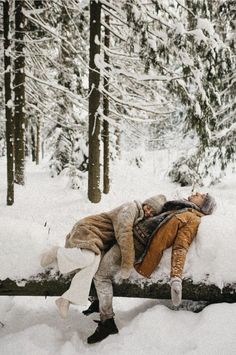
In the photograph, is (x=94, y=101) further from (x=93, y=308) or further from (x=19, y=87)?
(x=93, y=308)

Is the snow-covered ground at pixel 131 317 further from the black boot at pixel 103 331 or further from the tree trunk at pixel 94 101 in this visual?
the tree trunk at pixel 94 101

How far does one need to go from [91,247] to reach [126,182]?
16.0m

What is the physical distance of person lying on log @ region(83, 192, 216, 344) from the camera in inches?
167

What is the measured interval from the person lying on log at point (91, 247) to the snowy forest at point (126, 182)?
26 centimetres

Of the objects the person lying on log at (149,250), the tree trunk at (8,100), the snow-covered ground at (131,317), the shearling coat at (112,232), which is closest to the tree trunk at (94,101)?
the tree trunk at (8,100)

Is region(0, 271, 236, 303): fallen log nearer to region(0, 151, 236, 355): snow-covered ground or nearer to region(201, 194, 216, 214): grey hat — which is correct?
region(0, 151, 236, 355): snow-covered ground

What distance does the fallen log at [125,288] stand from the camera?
14.0ft

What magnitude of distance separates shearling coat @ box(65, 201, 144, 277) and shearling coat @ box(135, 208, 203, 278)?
0.20 m

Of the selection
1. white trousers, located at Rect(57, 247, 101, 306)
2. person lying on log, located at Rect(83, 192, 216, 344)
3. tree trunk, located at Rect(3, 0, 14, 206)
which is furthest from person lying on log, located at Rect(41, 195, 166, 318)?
tree trunk, located at Rect(3, 0, 14, 206)

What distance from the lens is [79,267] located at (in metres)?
4.28

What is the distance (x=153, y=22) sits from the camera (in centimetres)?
861

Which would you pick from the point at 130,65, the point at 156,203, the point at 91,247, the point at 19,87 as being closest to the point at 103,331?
the point at 91,247

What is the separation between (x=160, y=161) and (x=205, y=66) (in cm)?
2779

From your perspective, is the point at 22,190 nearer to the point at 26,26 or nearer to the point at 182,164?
the point at 26,26
